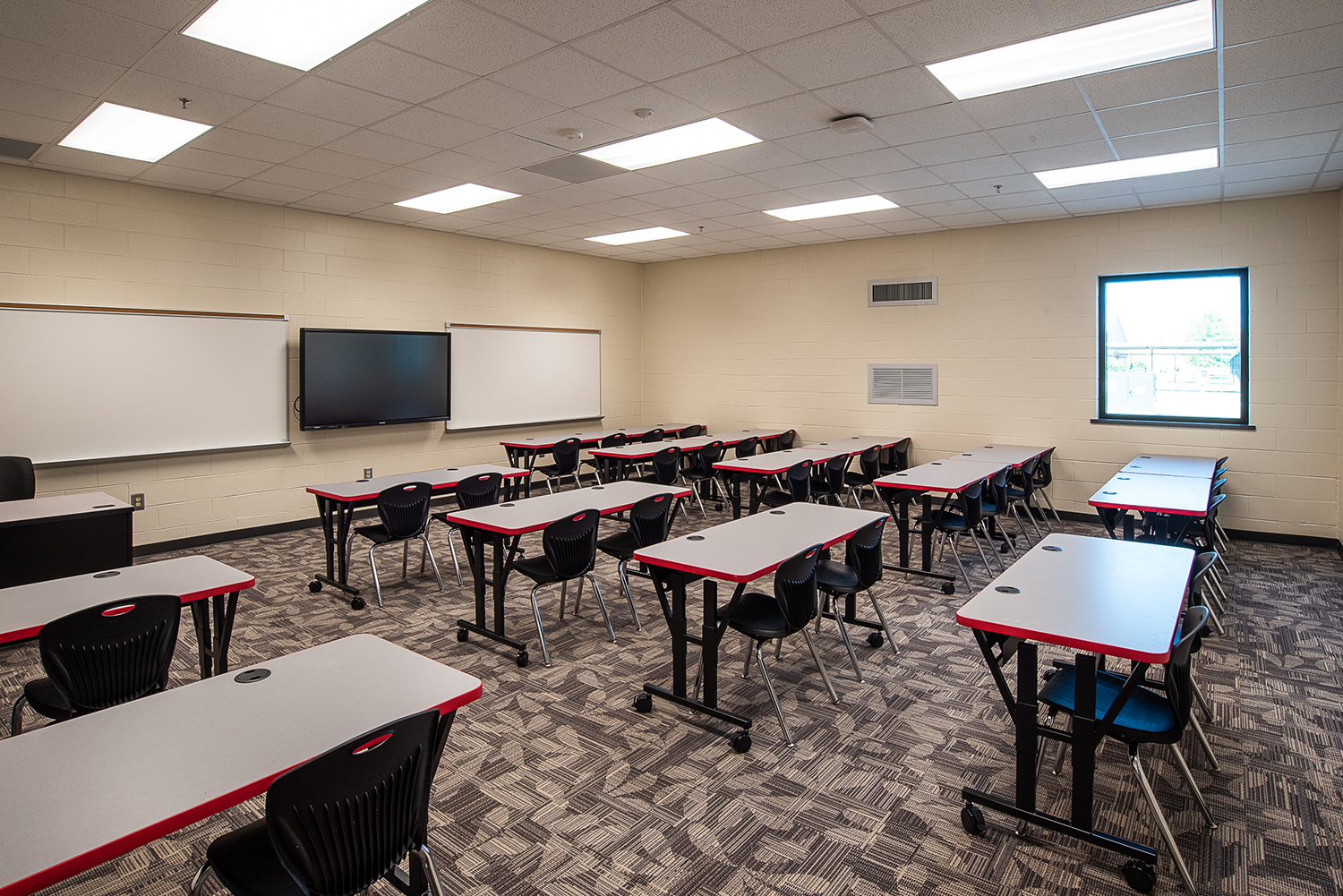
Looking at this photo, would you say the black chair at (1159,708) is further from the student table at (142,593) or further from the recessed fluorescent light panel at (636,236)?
the recessed fluorescent light panel at (636,236)

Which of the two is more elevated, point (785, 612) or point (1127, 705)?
point (785, 612)

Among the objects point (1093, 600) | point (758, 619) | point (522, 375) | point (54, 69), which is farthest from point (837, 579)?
point (522, 375)

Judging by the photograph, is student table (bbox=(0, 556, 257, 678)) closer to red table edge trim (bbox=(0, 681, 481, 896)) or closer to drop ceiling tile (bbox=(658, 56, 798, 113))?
red table edge trim (bbox=(0, 681, 481, 896))

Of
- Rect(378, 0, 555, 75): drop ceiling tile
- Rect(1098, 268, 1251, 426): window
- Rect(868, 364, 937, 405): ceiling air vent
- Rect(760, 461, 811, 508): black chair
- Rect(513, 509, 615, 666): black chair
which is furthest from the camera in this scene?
Rect(868, 364, 937, 405): ceiling air vent

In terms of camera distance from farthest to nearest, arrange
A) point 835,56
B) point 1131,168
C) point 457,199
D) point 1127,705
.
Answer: point 457,199 < point 1131,168 < point 835,56 < point 1127,705

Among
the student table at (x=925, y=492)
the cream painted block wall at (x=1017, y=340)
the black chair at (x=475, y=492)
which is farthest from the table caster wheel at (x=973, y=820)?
the cream painted block wall at (x=1017, y=340)

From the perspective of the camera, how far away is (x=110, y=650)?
2.42m

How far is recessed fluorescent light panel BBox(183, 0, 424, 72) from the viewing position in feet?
10.5

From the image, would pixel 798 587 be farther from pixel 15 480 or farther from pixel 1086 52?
pixel 15 480

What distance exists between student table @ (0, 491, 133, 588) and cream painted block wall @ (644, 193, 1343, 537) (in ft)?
24.2

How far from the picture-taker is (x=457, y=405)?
867cm

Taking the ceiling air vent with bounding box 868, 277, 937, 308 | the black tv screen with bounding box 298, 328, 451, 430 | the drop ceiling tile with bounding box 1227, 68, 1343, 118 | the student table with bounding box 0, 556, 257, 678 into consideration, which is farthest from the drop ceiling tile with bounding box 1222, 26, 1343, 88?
the black tv screen with bounding box 298, 328, 451, 430

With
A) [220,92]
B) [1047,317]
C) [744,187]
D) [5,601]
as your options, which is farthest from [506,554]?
[1047,317]

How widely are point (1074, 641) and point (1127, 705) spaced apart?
1.56 ft
